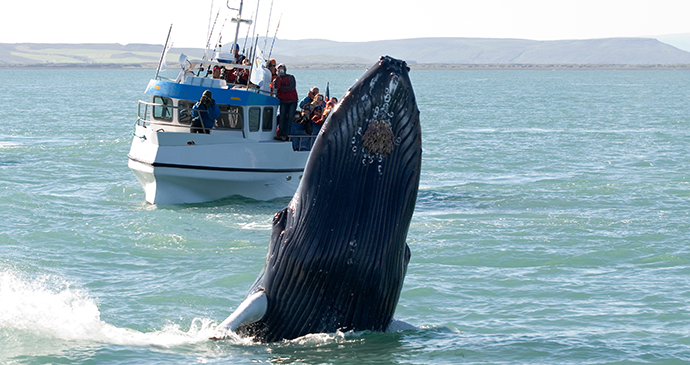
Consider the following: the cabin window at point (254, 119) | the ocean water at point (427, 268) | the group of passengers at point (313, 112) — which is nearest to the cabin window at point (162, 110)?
the cabin window at point (254, 119)

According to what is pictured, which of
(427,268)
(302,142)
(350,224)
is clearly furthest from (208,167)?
(350,224)

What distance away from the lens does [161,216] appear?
1916 cm

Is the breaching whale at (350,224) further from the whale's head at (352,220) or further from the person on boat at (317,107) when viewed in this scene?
the person on boat at (317,107)

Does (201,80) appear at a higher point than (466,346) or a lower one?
higher

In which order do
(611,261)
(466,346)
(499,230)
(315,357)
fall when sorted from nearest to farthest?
(315,357) < (466,346) < (611,261) < (499,230)

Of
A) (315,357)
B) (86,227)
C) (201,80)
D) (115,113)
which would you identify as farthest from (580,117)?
(315,357)

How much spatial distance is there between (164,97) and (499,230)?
30.4 feet

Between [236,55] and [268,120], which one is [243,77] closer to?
[236,55]

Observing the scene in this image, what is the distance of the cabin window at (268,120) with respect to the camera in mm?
21422

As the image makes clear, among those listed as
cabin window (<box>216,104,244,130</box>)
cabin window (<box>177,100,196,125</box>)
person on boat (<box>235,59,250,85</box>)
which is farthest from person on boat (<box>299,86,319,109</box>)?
cabin window (<box>177,100,196,125</box>)

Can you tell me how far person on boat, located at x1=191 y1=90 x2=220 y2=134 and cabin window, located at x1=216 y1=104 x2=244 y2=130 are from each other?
0.46m

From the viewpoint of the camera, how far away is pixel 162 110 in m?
21.6

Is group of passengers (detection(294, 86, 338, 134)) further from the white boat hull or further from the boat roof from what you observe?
the boat roof

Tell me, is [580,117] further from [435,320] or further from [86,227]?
[435,320]
